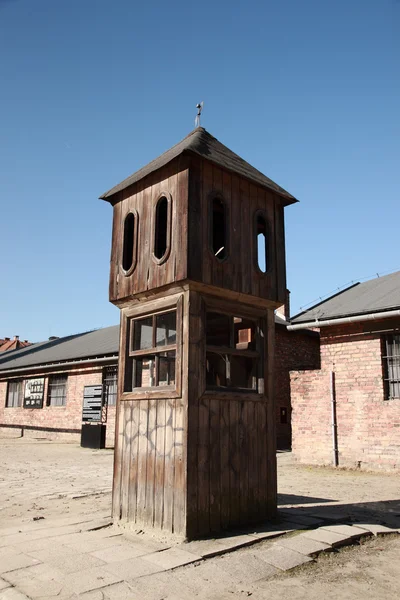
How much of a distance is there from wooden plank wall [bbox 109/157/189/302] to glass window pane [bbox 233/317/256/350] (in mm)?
1237

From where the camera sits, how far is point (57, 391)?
24094 mm

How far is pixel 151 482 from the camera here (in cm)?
564

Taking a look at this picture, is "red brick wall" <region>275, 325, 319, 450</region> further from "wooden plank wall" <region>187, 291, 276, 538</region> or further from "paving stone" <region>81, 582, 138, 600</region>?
"paving stone" <region>81, 582, 138, 600</region>

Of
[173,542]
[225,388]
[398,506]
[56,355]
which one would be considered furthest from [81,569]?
[56,355]

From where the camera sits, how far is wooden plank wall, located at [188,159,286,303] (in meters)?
5.79

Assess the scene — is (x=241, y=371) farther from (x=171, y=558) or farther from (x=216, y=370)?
(x=171, y=558)

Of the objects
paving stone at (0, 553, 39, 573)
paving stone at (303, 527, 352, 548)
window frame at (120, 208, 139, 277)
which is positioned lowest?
paving stone at (0, 553, 39, 573)

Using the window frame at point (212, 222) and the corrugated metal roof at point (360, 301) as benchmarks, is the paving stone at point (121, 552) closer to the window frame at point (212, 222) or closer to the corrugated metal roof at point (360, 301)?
the window frame at point (212, 222)

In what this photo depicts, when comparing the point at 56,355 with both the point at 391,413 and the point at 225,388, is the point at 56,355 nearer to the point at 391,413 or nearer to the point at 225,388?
the point at 391,413

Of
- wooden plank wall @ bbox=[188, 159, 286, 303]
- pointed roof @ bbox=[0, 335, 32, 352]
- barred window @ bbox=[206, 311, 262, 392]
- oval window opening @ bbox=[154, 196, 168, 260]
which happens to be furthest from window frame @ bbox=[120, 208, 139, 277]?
pointed roof @ bbox=[0, 335, 32, 352]

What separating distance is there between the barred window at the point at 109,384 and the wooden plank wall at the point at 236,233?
14946 mm

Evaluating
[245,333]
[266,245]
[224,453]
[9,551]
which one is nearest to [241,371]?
[245,333]

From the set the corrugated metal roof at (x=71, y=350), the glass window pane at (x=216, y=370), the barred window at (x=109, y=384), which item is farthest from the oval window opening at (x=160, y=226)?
the barred window at (x=109, y=384)

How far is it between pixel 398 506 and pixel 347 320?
224 inches
